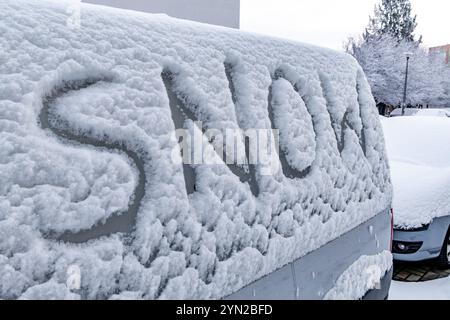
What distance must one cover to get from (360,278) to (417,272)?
2870mm

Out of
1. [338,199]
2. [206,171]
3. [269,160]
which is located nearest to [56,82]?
[206,171]

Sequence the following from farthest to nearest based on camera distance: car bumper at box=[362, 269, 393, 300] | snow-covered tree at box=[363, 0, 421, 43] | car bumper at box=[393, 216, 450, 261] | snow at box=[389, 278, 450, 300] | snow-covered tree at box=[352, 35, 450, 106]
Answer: snow-covered tree at box=[363, 0, 421, 43], snow-covered tree at box=[352, 35, 450, 106], car bumper at box=[393, 216, 450, 261], snow at box=[389, 278, 450, 300], car bumper at box=[362, 269, 393, 300]

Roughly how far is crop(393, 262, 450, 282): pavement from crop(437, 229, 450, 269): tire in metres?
0.06

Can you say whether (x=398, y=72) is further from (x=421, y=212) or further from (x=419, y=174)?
(x=421, y=212)

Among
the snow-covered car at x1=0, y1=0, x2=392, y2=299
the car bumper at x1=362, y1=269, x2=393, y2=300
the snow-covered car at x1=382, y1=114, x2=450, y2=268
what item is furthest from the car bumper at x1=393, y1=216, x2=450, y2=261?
the snow-covered car at x1=0, y1=0, x2=392, y2=299

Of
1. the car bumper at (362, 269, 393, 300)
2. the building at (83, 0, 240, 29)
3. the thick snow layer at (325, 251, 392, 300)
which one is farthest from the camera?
the building at (83, 0, 240, 29)

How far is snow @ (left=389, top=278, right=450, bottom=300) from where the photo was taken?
11.5 ft

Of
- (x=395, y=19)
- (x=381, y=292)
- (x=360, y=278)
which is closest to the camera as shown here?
(x=360, y=278)

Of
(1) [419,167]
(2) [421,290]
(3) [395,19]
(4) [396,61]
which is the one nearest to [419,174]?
(1) [419,167]

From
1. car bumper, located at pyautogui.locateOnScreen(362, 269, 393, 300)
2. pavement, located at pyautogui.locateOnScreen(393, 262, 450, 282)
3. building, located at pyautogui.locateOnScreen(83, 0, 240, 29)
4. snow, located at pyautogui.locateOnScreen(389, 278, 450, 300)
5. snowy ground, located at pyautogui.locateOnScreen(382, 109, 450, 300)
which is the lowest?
pavement, located at pyautogui.locateOnScreen(393, 262, 450, 282)

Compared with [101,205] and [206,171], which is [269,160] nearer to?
[206,171]

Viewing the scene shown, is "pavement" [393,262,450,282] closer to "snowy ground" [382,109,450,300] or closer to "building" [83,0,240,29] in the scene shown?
"snowy ground" [382,109,450,300]

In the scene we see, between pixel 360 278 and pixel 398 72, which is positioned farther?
pixel 398 72

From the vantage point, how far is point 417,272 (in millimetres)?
4090
